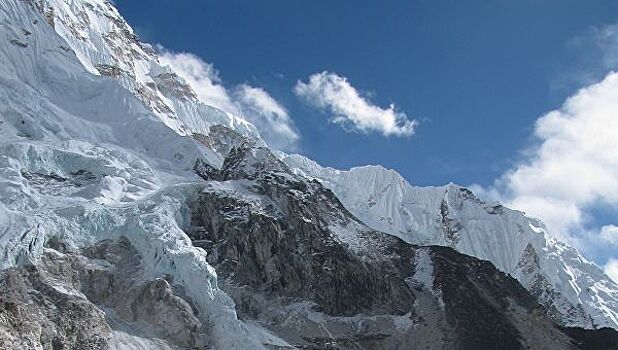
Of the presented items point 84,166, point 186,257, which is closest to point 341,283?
point 186,257

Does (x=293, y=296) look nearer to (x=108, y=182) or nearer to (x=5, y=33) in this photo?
(x=108, y=182)

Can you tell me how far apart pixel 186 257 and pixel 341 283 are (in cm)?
2642

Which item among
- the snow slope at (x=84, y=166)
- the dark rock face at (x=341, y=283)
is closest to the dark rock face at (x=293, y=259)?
the dark rock face at (x=341, y=283)

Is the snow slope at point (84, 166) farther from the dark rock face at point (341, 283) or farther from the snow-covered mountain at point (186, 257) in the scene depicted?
the dark rock face at point (341, 283)

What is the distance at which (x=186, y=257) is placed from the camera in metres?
107

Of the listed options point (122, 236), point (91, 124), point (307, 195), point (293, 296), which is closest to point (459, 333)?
point (293, 296)

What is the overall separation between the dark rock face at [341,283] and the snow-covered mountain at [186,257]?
0.23 m

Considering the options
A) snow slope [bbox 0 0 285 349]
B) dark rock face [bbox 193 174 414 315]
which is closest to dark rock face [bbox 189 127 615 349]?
dark rock face [bbox 193 174 414 315]

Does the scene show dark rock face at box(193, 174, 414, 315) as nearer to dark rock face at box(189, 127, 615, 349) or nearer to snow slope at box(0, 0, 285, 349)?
dark rock face at box(189, 127, 615, 349)

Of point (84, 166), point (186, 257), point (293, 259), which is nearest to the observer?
point (186, 257)

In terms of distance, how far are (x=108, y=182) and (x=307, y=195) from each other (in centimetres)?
3126

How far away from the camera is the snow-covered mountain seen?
321 feet

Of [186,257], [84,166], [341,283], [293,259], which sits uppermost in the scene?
[84,166]

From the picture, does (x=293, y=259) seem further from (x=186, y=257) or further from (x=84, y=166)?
(x=84, y=166)
